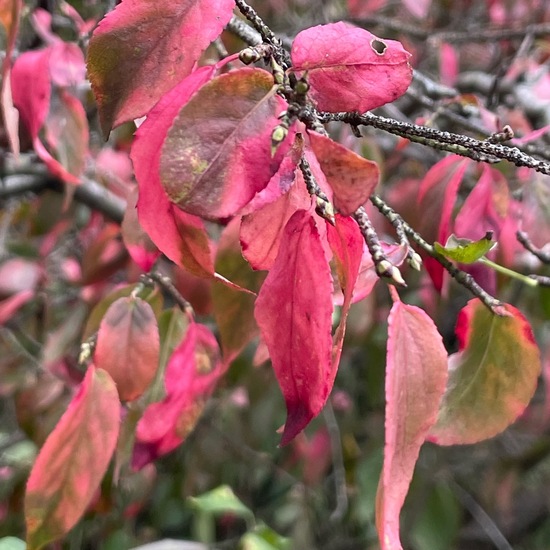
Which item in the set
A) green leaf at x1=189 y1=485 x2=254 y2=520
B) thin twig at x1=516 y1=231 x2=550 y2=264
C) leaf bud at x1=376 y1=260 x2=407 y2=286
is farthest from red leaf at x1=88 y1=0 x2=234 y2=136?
green leaf at x1=189 y1=485 x2=254 y2=520

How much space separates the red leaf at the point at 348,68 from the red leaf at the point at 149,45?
0.13ft

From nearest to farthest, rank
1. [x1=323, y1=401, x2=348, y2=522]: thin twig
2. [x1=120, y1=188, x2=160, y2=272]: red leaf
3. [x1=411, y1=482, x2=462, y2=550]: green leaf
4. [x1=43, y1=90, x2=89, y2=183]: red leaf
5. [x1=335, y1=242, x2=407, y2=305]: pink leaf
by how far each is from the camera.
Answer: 1. [x1=335, y1=242, x2=407, y2=305]: pink leaf
2. [x1=120, y1=188, x2=160, y2=272]: red leaf
3. [x1=43, y1=90, x2=89, y2=183]: red leaf
4. [x1=411, y1=482, x2=462, y2=550]: green leaf
5. [x1=323, y1=401, x2=348, y2=522]: thin twig

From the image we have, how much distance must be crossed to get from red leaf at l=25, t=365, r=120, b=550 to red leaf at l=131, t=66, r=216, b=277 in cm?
13

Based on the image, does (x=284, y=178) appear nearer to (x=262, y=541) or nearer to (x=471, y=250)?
(x=471, y=250)

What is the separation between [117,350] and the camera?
41 centimetres

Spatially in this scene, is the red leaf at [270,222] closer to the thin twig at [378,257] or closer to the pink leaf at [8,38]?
the thin twig at [378,257]

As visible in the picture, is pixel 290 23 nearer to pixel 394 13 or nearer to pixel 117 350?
pixel 394 13

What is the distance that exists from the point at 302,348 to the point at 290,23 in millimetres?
1541

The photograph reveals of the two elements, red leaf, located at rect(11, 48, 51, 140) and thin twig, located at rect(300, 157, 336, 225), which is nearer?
thin twig, located at rect(300, 157, 336, 225)

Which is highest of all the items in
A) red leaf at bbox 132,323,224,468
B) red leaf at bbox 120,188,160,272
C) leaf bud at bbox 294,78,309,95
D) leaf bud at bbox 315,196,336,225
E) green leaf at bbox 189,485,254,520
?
leaf bud at bbox 294,78,309,95

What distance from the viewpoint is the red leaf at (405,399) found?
0.85ft

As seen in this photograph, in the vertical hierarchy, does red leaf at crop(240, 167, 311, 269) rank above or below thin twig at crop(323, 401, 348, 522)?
above

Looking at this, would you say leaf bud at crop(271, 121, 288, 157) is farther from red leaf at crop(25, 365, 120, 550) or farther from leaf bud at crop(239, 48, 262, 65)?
red leaf at crop(25, 365, 120, 550)

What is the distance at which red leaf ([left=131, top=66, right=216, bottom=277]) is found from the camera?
0.85ft
